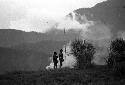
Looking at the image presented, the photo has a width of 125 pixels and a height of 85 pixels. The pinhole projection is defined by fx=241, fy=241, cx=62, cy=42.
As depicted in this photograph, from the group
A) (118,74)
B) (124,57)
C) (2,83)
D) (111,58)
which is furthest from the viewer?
Result: (111,58)

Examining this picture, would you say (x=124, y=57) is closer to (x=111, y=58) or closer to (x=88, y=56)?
(x=111, y=58)

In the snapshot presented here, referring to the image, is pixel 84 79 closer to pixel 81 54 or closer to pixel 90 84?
pixel 90 84

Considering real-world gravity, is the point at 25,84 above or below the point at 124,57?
below

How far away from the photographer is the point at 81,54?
5641 cm

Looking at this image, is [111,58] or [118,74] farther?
[111,58]

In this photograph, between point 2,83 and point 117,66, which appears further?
point 117,66

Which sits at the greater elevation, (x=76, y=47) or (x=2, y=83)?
(x=76, y=47)

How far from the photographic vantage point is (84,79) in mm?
29938

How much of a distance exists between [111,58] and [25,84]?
1979 centimetres

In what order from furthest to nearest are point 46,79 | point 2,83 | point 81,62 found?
point 81,62 < point 46,79 < point 2,83

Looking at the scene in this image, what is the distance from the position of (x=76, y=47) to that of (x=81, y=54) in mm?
2812

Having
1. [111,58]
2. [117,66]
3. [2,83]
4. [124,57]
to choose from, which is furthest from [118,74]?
[2,83]

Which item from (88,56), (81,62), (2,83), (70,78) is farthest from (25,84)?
(88,56)

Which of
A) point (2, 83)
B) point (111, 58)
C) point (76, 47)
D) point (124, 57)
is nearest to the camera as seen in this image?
point (2, 83)
